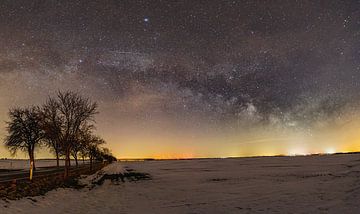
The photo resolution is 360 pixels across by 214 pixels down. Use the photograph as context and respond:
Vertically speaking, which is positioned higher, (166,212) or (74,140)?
(74,140)

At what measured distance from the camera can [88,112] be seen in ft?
113

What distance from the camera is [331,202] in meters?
17.0

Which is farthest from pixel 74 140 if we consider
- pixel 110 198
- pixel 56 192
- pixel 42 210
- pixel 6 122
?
pixel 6 122

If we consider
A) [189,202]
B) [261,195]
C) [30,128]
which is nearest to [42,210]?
[189,202]

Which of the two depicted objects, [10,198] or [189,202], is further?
[189,202]

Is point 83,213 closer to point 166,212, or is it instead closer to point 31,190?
point 166,212

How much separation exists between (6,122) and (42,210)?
126 ft

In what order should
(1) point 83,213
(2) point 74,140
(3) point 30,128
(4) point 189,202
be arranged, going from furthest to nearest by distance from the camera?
(3) point 30,128 < (2) point 74,140 < (4) point 189,202 < (1) point 83,213

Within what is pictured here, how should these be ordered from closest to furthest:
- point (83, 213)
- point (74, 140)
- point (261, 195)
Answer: point (83, 213)
point (261, 195)
point (74, 140)

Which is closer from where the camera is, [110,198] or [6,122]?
[110,198]

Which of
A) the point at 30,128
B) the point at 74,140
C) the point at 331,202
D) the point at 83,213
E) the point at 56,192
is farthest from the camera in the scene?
the point at 30,128

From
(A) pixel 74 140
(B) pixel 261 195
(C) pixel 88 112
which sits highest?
(C) pixel 88 112

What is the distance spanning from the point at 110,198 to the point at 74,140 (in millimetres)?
13134

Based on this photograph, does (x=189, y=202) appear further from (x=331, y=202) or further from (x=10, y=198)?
(x=10, y=198)
